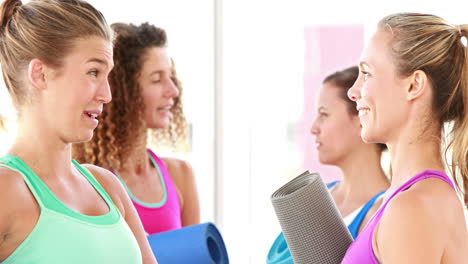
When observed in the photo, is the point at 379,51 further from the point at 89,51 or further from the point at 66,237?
the point at 66,237

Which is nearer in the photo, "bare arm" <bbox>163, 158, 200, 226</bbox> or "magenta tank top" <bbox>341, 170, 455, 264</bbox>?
"magenta tank top" <bbox>341, 170, 455, 264</bbox>

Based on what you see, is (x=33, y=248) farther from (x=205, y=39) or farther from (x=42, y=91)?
(x=205, y=39)

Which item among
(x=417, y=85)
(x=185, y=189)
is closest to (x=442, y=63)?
(x=417, y=85)

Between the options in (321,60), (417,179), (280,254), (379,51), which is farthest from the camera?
(321,60)

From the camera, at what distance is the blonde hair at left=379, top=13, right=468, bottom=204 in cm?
133

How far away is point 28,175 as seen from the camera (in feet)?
3.89

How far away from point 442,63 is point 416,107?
0.31 ft

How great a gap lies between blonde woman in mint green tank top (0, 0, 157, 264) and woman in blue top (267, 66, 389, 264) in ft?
3.00

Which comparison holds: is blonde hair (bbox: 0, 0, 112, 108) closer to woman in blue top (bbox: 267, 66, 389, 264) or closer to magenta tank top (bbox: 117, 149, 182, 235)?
magenta tank top (bbox: 117, 149, 182, 235)

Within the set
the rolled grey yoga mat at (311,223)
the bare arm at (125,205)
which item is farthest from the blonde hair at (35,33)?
the rolled grey yoga mat at (311,223)

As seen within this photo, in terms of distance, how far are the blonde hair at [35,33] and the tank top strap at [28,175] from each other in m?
0.12

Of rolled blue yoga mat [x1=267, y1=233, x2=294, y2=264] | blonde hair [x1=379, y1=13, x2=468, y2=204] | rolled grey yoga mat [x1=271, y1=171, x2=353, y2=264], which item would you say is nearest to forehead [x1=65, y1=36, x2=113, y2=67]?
rolled grey yoga mat [x1=271, y1=171, x2=353, y2=264]

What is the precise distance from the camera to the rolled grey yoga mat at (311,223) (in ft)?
4.34

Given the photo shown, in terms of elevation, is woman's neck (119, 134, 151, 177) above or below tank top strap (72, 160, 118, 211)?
below
